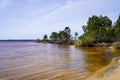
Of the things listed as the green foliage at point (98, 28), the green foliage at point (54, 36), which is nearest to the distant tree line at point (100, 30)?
the green foliage at point (98, 28)

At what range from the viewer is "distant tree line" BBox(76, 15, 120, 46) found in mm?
64812

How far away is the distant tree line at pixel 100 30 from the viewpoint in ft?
213

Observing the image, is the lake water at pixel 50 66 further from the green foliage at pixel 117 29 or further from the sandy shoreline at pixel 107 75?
the green foliage at pixel 117 29

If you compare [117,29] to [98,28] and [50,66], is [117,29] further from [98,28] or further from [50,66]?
[50,66]

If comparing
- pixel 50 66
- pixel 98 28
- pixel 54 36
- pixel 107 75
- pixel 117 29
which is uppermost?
pixel 98 28

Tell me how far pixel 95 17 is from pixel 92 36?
7.12m

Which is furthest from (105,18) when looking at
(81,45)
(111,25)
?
(81,45)

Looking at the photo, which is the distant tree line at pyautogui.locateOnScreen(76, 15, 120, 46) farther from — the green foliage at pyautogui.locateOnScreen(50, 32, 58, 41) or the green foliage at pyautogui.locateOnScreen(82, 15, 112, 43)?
the green foliage at pyautogui.locateOnScreen(50, 32, 58, 41)

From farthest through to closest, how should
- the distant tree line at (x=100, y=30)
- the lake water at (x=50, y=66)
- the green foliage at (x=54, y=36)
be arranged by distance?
the green foliage at (x=54, y=36) → the distant tree line at (x=100, y=30) → the lake water at (x=50, y=66)

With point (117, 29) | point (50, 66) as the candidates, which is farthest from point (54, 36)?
point (50, 66)

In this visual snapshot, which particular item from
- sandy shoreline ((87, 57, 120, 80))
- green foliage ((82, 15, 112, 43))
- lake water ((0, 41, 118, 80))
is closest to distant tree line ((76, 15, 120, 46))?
green foliage ((82, 15, 112, 43))

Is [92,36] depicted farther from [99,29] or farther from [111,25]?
[111,25]

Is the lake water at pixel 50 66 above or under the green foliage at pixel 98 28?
under

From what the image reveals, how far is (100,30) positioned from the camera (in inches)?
2564
